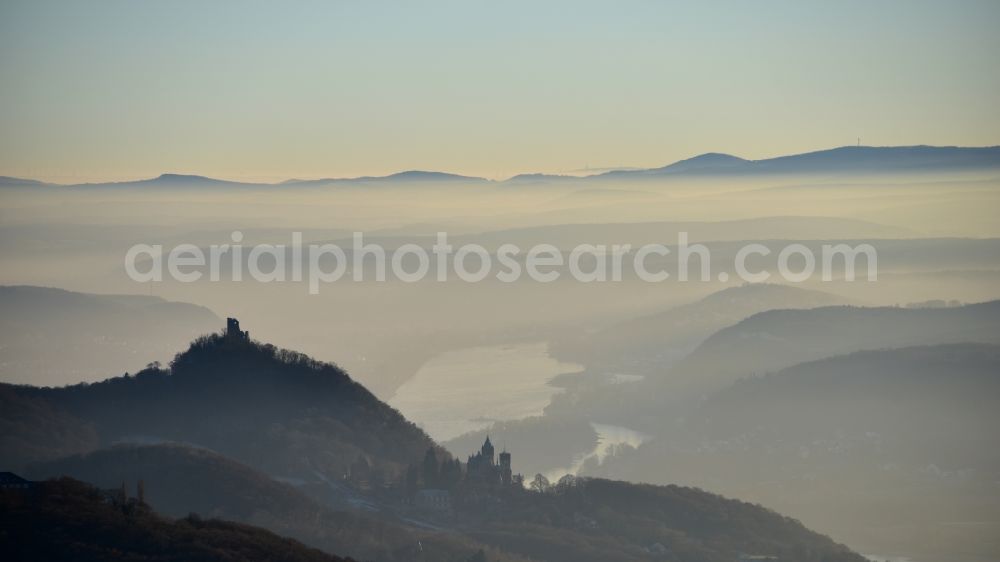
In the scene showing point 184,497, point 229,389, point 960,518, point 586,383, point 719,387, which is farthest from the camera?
point 586,383

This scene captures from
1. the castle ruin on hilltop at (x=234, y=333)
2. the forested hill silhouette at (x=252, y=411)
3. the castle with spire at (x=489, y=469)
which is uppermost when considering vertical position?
the castle ruin on hilltop at (x=234, y=333)

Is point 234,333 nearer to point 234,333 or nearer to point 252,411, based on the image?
point 234,333

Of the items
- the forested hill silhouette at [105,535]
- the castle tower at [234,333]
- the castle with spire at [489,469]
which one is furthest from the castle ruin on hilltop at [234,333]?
the forested hill silhouette at [105,535]

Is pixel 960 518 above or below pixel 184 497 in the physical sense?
below

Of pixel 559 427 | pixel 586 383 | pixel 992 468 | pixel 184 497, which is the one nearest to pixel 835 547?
pixel 184 497

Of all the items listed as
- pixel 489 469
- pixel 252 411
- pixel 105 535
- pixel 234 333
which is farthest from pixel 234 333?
pixel 105 535

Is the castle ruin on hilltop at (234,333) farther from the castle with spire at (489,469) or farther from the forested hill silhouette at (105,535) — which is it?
the forested hill silhouette at (105,535)

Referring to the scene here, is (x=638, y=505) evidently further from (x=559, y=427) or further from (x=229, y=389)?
(x=559, y=427)
